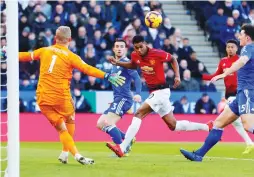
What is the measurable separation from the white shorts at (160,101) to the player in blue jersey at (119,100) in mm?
1153

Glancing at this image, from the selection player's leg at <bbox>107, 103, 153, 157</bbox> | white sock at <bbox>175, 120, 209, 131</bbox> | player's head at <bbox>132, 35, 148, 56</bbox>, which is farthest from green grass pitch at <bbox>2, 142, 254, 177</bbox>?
player's head at <bbox>132, 35, 148, 56</bbox>

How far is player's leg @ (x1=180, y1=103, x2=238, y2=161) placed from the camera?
38.0 ft

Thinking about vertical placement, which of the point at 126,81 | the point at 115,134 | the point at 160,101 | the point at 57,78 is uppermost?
the point at 57,78

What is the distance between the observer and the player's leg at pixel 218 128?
456 inches

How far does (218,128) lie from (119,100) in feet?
11.3

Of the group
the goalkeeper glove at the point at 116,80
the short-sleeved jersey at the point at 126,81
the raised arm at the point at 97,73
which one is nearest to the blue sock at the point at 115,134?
the short-sleeved jersey at the point at 126,81

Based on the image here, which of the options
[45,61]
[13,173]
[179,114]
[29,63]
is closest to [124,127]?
[179,114]

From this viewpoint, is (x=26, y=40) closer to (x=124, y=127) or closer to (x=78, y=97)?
(x=78, y=97)

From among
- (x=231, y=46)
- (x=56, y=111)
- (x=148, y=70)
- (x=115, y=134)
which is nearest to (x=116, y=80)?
(x=56, y=111)

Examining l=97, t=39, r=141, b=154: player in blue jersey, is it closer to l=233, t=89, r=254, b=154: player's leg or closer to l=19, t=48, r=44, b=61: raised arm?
l=19, t=48, r=44, b=61: raised arm

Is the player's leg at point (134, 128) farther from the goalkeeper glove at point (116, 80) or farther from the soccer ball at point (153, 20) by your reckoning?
the goalkeeper glove at point (116, 80)

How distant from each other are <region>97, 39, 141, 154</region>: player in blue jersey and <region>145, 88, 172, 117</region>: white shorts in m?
1.15

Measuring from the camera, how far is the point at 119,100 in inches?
587

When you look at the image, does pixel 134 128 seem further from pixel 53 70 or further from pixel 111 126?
pixel 53 70
